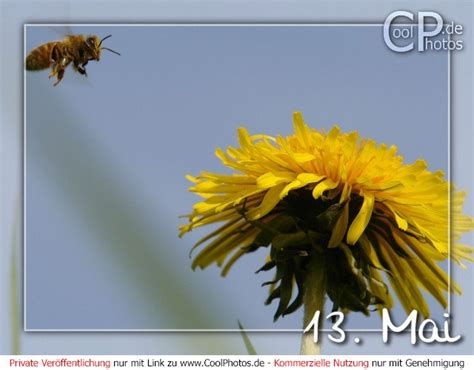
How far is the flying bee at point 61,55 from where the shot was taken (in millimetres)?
2562

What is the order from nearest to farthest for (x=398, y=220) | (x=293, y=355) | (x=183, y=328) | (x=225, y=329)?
1. (x=183, y=328)
2. (x=225, y=329)
3. (x=398, y=220)
4. (x=293, y=355)

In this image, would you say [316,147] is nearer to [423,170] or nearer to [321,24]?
[423,170]

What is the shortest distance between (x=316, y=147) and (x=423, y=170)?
1.18ft

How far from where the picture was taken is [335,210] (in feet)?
6.68

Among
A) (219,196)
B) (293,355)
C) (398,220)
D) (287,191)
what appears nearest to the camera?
(287,191)

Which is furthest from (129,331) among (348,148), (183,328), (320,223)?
(183,328)

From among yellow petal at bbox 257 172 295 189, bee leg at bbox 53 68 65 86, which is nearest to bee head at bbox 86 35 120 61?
bee leg at bbox 53 68 65 86

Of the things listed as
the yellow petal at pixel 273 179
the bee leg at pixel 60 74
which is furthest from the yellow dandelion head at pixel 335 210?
the bee leg at pixel 60 74

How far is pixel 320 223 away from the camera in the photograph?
204 centimetres

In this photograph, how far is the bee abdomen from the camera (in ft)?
8.40

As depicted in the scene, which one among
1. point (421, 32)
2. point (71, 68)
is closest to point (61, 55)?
point (71, 68)

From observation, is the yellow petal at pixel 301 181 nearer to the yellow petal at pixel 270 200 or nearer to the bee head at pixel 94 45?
the yellow petal at pixel 270 200

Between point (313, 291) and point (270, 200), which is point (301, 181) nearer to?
point (270, 200)

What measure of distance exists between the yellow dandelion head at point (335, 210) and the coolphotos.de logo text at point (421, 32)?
757 millimetres
